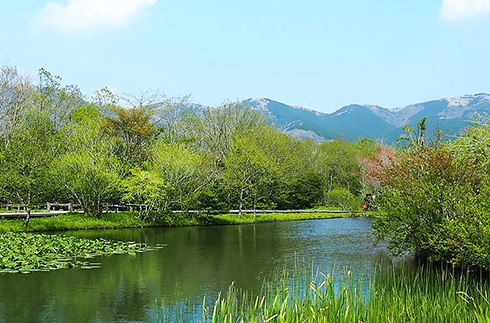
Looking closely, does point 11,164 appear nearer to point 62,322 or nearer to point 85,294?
point 85,294

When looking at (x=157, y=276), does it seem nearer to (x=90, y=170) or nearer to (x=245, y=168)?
(x=90, y=170)

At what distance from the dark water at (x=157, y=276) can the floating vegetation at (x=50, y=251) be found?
79 centimetres

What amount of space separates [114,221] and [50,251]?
15.6 metres

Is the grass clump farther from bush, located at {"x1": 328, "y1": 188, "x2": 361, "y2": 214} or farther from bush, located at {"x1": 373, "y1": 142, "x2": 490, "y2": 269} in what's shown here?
bush, located at {"x1": 373, "y1": 142, "x2": 490, "y2": 269}

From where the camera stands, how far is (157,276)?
18.2 m

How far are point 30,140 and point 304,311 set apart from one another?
31742 mm

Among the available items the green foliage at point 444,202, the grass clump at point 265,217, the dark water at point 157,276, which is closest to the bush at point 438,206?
the green foliage at point 444,202

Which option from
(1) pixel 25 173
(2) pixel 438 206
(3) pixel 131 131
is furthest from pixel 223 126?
Answer: (2) pixel 438 206

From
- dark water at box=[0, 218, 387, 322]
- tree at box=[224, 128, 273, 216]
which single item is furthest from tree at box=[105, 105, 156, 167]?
dark water at box=[0, 218, 387, 322]

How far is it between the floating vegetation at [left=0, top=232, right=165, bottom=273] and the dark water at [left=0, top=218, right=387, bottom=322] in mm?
794

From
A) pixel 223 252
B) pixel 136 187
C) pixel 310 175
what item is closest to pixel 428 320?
pixel 223 252

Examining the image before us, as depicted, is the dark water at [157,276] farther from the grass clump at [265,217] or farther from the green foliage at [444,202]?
the grass clump at [265,217]

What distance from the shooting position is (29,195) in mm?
31672

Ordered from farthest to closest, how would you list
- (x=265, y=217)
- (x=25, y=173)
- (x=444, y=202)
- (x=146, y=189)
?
(x=265, y=217) → (x=146, y=189) → (x=25, y=173) → (x=444, y=202)
